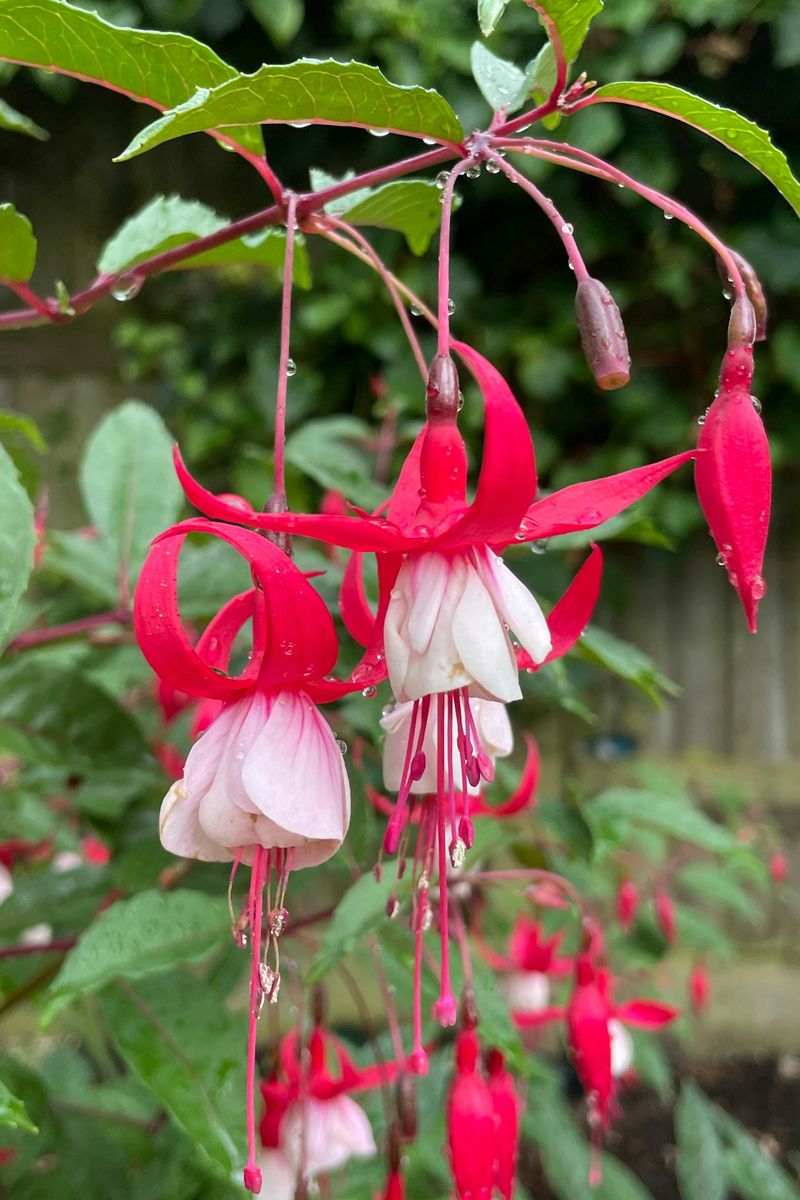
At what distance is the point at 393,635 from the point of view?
0.34 metres

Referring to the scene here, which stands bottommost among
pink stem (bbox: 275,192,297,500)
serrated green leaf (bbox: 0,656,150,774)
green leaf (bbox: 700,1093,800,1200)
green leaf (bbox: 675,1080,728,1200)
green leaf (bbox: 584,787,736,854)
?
green leaf (bbox: 700,1093,800,1200)

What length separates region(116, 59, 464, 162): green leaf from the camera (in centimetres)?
33

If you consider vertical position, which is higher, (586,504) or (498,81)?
(498,81)

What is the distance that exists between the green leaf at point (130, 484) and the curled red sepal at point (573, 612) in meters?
0.45

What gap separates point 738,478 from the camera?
0.35m

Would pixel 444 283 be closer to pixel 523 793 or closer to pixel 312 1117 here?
pixel 523 793

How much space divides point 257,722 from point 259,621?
4 centimetres

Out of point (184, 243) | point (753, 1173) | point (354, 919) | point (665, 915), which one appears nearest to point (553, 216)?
point (184, 243)

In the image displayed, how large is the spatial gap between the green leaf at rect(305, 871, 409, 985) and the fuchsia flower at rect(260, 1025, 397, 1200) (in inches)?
3.8

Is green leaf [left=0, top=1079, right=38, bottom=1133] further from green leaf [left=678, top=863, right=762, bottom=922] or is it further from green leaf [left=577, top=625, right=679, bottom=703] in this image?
green leaf [left=678, top=863, right=762, bottom=922]

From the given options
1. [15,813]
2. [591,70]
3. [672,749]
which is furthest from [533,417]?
[15,813]

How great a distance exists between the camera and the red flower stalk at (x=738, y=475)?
0.35 metres

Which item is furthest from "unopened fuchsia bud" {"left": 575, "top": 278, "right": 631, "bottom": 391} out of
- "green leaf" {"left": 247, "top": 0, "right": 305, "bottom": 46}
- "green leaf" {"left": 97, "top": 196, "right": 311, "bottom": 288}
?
"green leaf" {"left": 247, "top": 0, "right": 305, "bottom": 46}

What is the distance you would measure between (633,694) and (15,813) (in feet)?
4.39
